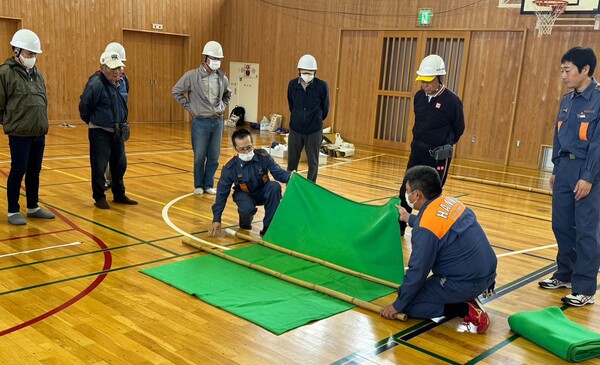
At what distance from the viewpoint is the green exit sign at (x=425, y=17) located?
12.3 metres

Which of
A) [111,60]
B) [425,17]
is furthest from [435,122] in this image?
[425,17]

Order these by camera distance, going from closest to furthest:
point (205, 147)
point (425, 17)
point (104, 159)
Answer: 1. point (104, 159)
2. point (205, 147)
3. point (425, 17)

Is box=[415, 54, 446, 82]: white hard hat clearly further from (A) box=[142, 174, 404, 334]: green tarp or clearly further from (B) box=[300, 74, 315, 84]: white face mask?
(B) box=[300, 74, 315, 84]: white face mask

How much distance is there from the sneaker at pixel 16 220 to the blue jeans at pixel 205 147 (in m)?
2.22

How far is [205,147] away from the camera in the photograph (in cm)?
700

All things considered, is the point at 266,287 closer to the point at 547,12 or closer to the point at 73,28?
the point at 547,12

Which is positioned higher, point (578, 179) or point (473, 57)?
point (473, 57)

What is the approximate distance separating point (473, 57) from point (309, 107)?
6.22 metres

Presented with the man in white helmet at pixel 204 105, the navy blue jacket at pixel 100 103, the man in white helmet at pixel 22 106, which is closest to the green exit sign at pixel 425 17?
the man in white helmet at pixel 204 105

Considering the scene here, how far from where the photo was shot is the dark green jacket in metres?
4.96

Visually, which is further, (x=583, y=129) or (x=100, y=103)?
(x=100, y=103)

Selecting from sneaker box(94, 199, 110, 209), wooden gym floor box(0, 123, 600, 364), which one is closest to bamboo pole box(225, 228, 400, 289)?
wooden gym floor box(0, 123, 600, 364)

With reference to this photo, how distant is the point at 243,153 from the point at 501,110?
26.3 feet

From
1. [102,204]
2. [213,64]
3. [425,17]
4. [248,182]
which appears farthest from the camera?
[425,17]
